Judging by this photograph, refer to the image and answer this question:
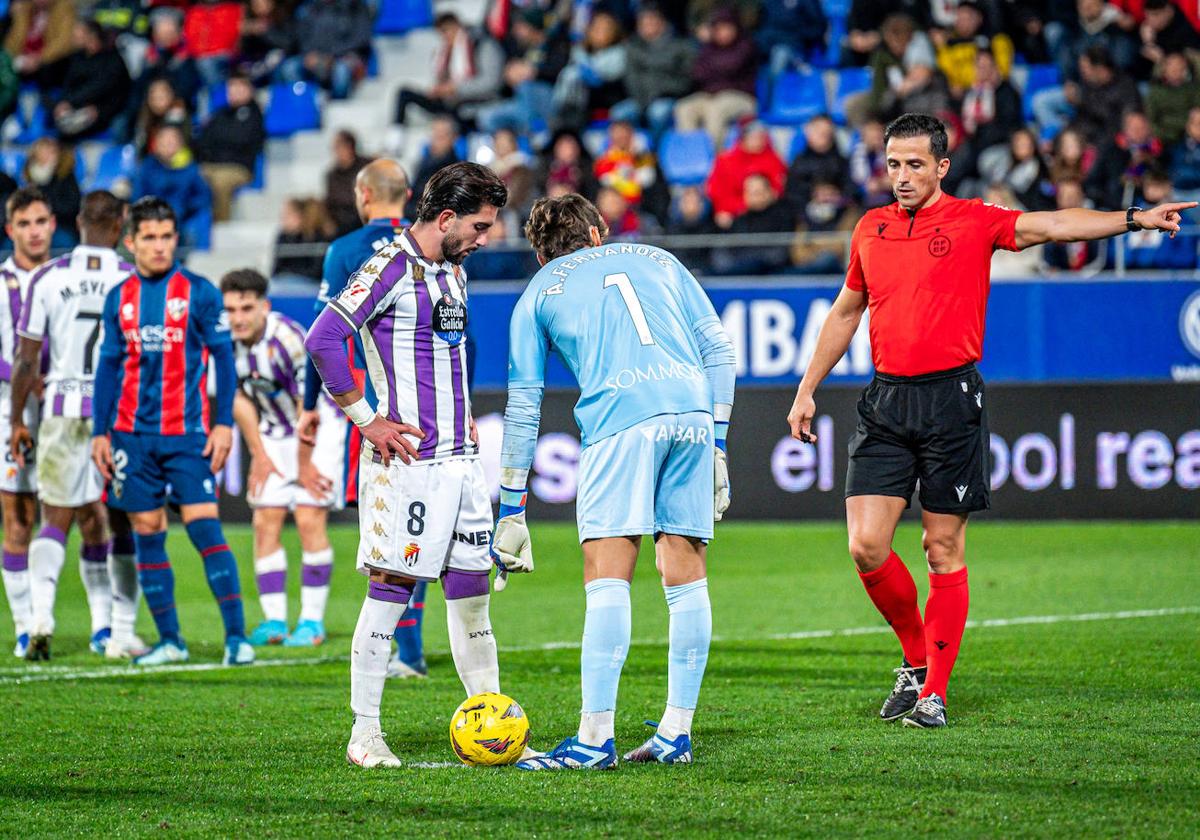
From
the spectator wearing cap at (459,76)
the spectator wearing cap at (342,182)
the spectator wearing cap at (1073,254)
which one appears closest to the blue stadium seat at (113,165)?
the spectator wearing cap at (459,76)

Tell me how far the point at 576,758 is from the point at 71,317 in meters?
4.78

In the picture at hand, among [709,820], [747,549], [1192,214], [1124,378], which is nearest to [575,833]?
[709,820]

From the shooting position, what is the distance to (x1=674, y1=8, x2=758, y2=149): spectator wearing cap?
1931 centimetres

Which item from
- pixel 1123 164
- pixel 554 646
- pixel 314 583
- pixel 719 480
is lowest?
pixel 554 646

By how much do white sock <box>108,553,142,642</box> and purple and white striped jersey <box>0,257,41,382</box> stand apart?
1313 millimetres

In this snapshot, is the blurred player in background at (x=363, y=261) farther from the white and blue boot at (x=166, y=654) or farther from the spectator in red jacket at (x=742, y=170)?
the spectator in red jacket at (x=742, y=170)

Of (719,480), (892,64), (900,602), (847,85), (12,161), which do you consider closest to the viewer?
(719,480)

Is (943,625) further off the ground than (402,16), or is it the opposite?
(402,16)

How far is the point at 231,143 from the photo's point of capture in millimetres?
21203

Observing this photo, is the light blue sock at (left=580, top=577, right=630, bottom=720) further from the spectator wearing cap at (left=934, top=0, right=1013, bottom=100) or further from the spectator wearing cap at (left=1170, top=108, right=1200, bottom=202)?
the spectator wearing cap at (left=934, top=0, right=1013, bottom=100)

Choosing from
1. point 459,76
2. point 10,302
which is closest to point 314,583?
point 10,302

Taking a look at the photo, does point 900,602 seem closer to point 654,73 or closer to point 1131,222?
point 1131,222

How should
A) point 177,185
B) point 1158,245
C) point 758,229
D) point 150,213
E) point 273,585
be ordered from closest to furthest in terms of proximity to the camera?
point 150,213 < point 273,585 < point 1158,245 < point 758,229 < point 177,185

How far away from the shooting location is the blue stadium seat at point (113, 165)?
21203 mm
